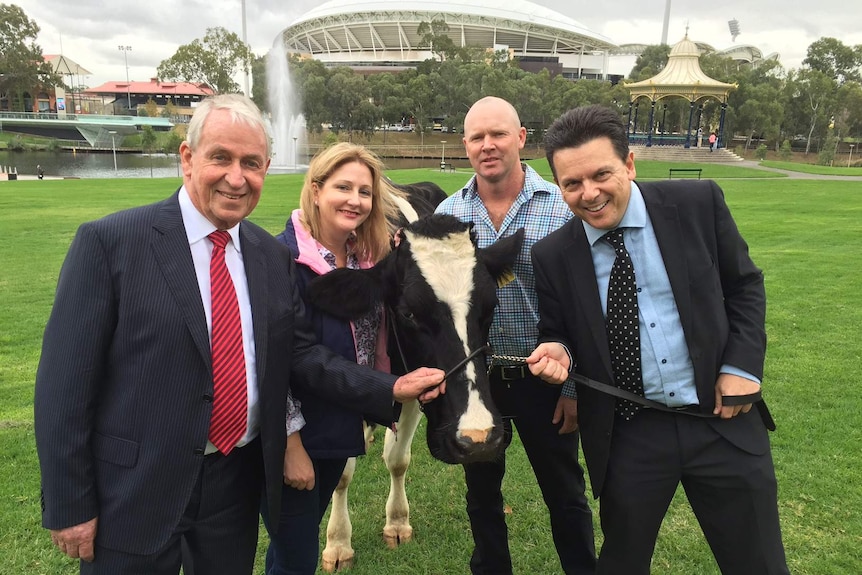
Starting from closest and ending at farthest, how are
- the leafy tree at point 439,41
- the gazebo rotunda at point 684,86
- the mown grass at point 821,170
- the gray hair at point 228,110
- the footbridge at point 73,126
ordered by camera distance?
the gray hair at point 228,110 < the mown grass at point 821,170 < the gazebo rotunda at point 684,86 < the footbridge at point 73,126 < the leafy tree at point 439,41

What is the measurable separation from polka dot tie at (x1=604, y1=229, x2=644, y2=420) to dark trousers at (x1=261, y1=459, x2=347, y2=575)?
1.41 m

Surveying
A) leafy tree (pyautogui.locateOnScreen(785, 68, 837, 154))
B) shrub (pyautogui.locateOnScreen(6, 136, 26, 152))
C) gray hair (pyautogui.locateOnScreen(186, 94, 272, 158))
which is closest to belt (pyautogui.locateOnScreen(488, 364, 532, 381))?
gray hair (pyautogui.locateOnScreen(186, 94, 272, 158))

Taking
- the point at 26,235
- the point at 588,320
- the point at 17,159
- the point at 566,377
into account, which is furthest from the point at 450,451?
the point at 17,159

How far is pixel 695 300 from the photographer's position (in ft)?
7.61

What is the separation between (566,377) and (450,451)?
1.98 feet

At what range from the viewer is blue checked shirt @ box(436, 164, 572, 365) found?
333 cm

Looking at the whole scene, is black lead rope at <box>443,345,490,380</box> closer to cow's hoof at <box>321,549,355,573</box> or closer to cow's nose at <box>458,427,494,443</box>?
cow's nose at <box>458,427,494,443</box>

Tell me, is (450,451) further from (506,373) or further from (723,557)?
(723,557)

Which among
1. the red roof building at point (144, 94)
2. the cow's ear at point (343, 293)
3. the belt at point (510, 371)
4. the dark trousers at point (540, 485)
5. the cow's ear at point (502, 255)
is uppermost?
the red roof building at point (144, 94)

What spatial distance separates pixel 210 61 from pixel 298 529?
6421 cm

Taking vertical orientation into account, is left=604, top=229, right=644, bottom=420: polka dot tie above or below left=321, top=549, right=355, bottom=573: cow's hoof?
above

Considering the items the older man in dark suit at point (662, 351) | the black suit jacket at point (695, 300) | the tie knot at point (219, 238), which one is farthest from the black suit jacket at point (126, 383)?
the black suit jacket at point (695, 300)

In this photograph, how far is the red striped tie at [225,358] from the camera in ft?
6.89

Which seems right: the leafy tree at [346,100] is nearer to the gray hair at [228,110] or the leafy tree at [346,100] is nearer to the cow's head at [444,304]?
the cow's head at [444,304]
